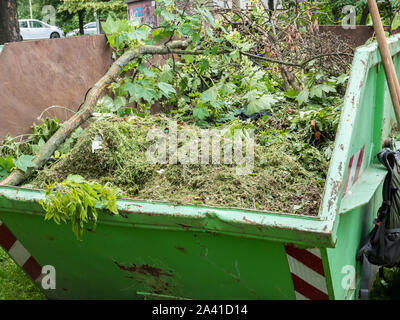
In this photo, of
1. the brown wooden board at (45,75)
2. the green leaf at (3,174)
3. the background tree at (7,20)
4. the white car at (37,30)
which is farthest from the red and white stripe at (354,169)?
the white car at (37,30)

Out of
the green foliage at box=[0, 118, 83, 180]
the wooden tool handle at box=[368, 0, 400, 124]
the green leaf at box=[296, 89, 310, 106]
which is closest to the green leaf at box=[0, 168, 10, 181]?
the green foliage at box=[0, 118, 83, 180]

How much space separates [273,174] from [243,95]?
129 cm

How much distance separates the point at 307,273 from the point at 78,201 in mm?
925

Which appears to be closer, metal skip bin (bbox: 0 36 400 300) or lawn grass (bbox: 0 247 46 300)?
metal skip bin (bbox: 0 36 400 300)

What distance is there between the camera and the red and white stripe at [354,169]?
1878 millimetres

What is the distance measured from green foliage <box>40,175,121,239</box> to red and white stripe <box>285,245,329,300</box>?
0.72 meters

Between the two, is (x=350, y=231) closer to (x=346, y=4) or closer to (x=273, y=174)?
→ (x=273, y=174)

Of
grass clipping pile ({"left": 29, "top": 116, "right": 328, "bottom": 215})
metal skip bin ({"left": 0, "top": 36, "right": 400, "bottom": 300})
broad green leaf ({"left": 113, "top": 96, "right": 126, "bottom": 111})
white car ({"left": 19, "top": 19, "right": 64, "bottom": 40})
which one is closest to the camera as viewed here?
metal skip bin ({"left": 0, "top": 36, "right": 400, "bottom": 300})

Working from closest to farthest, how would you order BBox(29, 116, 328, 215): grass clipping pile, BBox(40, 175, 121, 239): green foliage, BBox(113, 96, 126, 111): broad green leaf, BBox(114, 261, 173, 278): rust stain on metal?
1. BBox(40, 175, 121, 239): green foliage
2. BBox(29, 116, 328, 215): grass clipping pile
3. BBox(114, 261, 173, 278): rust stain on metal
4. BBox(113, 96, 126, 111): broad green leaf

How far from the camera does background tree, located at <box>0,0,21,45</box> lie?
24.0 ft

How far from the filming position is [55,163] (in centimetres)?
241

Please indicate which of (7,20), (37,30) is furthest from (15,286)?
(37,30)

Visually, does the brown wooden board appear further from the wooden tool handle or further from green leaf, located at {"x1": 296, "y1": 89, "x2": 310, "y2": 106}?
the wooden tool handle

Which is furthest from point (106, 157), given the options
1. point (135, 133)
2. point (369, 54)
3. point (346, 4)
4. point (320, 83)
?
point (346, 4)
